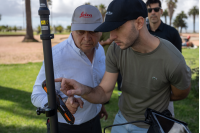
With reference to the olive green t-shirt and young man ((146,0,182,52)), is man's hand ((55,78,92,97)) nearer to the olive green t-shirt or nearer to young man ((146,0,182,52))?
the olive green t-shirt

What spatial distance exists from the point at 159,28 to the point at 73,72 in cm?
270

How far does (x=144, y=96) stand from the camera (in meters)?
1.84

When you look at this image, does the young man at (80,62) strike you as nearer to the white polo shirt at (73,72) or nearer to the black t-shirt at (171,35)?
the white polo shirt at (73,72)

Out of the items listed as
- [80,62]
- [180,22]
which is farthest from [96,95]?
[180,22]

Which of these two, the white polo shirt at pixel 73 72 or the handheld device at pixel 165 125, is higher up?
the white polo shirt at pixel 73 72

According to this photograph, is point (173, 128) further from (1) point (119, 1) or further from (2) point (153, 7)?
(2) point (153, 7)

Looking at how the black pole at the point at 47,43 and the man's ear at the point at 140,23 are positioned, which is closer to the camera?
the black pole at the point at 47,43

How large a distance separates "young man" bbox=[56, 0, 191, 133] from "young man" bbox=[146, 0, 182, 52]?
2.32 metres

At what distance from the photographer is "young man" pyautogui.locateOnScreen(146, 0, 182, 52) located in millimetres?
3961

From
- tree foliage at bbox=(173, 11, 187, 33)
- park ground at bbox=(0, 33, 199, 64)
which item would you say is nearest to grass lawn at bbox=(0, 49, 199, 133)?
park ground at bbox=(0, 33, 199, 64)

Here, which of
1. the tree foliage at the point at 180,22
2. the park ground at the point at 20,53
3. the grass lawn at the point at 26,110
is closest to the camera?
the grass lawn at the point at 26,110

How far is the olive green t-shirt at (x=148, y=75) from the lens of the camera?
1.67 meters

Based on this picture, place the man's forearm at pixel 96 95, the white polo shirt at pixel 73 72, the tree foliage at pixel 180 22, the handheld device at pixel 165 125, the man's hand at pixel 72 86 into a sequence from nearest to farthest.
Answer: the handheld device at pixel 165 125, the man's hand at pixel 72 86, the man's forearm at pixel 96 95, the white polo shirt at pixel 73 72, the tree foliage at pixel 180 22

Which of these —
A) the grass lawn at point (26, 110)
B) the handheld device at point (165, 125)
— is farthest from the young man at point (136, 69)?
the grass lawn at point (26, 110)
